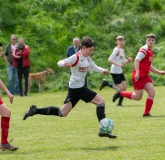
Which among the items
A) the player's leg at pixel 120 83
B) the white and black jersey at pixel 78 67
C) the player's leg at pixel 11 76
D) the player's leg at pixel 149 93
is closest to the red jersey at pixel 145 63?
the player's leg at pixel 149 93

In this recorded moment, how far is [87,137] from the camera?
902cm

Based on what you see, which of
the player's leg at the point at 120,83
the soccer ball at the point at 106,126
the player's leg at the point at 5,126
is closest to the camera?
the player's leg at the point at 5,126

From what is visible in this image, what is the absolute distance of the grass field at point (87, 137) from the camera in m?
7.41

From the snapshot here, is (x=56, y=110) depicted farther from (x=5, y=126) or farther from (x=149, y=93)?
(x=149, y=93)

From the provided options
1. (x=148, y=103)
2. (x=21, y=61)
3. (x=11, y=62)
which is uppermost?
(x=148, y=103)

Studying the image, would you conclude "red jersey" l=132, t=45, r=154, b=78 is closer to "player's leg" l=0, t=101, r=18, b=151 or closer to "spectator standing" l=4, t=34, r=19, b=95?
"player's leg" l=0, t=101, r=18, b=151

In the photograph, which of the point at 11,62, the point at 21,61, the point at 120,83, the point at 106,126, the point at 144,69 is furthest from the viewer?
the point at 11,62

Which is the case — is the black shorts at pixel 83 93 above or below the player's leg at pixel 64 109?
above

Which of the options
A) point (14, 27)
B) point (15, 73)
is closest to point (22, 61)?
point (15, 73)

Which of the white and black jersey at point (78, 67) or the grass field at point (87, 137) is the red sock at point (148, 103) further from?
the white and black jersey at point (78, 67)

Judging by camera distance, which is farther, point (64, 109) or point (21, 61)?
point (21, 61)

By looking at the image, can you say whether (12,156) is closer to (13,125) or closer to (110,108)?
(13,125)

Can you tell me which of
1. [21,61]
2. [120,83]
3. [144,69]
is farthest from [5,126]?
[21,61]

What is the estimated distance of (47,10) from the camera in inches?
976
